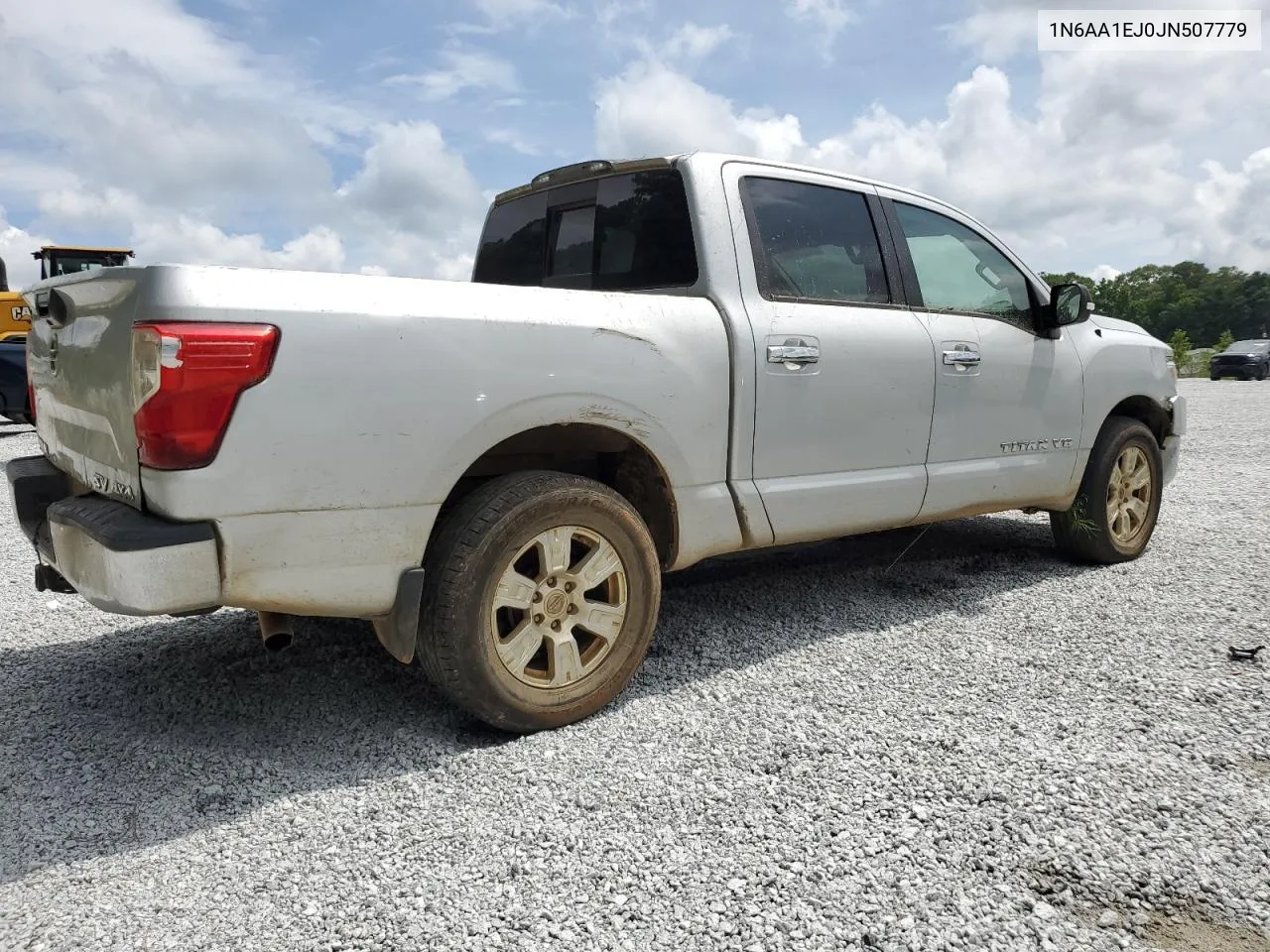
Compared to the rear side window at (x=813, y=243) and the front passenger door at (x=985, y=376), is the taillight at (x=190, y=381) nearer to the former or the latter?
the rear side window at (x=813, y=243)

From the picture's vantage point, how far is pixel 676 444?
3264mm

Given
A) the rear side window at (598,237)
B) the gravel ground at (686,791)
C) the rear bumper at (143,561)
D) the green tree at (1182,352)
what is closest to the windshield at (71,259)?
the gravel ground at (686,791)

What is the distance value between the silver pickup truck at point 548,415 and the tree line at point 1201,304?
93775mm

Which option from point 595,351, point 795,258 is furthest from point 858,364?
point 595,351

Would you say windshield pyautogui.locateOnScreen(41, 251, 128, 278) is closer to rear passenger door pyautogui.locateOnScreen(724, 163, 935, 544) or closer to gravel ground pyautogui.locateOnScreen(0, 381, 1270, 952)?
gravel ground pyautogui.locateOnScreen(0, 381, 1270, 952)

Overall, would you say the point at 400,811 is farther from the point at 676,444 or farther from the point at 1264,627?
the point at 1264,627

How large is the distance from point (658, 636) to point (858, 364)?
1.41m

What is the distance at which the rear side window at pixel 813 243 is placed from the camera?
3664 mm

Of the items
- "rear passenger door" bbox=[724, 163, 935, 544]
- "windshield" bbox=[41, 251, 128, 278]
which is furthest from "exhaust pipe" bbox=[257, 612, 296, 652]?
"windshield" bbox=[41, 251, 128, 278]

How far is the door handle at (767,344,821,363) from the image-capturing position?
3.50m

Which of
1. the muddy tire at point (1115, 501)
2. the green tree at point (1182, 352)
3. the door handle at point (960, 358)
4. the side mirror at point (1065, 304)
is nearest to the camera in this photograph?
the door handle at point (960, 358)

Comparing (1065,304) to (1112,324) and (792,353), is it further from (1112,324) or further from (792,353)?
(792,353)

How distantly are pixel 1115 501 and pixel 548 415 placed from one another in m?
3.74

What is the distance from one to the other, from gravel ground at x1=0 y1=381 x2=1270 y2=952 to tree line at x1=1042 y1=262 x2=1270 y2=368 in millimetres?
94470
